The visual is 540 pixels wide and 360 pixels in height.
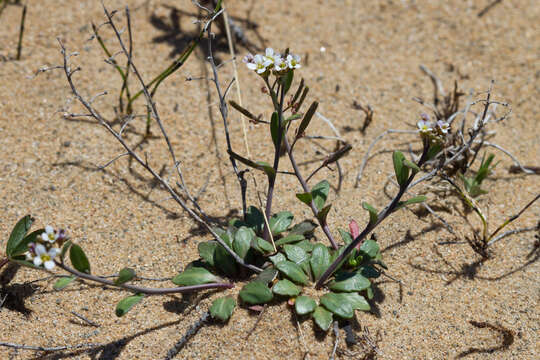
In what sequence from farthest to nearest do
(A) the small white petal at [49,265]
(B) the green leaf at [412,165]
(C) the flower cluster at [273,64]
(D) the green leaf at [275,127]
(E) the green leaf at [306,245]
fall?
1. (E) the green leaf at [306,245]
2. (D) the green leaf at [275,127]
3. (C) the flower cluster at [273,64]
4. (B) the green leaf at [412,165]
5. (A) the small white petal at [49,265]

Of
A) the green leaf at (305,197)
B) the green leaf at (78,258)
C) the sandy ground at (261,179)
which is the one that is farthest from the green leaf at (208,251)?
the green leaf at (78,258)

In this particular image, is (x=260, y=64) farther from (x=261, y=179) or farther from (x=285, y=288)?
(x=261, y=179)

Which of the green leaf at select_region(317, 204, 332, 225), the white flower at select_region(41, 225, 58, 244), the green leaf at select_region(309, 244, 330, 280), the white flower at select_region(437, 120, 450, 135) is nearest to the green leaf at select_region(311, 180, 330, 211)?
the green leaf at select_region(317, 204, 332, 225)

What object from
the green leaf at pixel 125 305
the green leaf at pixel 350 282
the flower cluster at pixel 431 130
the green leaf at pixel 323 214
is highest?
the flower cluster at pixel 431 130

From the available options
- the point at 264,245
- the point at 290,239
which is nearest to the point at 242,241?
the point at 264,245

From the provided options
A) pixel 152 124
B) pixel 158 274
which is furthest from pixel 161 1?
pixel 158 274

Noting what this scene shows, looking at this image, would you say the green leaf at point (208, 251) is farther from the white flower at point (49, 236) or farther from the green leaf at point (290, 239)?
the white flower at point (49, 236)
